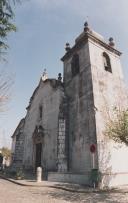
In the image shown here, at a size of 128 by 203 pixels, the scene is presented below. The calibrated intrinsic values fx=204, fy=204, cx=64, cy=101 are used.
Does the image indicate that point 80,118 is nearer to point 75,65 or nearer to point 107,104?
point 107,104

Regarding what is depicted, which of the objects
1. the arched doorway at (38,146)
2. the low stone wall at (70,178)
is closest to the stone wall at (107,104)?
the low stone wall at (70,178)

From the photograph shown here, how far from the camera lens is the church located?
1276 cm

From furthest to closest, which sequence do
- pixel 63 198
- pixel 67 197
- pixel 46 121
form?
pixel 46 121 → pixel 67 197 → pixel 63 198

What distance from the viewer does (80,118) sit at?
47.6ft

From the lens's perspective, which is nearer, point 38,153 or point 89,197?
point 89,197

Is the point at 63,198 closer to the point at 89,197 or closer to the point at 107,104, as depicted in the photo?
the point at 89,197

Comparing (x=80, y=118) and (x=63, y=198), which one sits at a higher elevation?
(x=80, y=118)

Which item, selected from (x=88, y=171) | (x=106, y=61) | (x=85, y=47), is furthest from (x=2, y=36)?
(x=106, y=61)

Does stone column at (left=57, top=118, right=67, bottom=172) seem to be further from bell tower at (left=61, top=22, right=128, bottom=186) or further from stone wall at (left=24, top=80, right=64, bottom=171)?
stone wall at (left=24, top=80, right=64, bottom=171)

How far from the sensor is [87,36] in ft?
53.9

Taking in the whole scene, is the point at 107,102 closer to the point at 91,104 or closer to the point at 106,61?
the point at 91,104

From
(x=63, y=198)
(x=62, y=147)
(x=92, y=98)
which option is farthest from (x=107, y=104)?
(x=63, y=198)

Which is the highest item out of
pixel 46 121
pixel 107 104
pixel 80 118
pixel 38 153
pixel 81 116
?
pixel 107 104

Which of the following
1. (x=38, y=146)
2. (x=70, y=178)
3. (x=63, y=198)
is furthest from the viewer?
(x=38, y=146)
